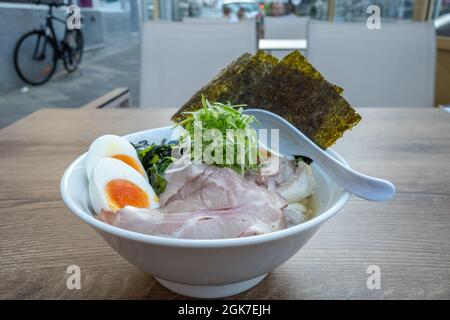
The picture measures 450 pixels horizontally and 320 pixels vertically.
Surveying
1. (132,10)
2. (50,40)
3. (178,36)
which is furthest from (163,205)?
(132,10)

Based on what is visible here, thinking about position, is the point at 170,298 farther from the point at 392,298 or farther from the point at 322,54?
the point at 322,54

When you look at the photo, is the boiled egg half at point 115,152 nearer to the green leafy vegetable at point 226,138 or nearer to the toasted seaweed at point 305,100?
the green leafy vegetable at point 226,138

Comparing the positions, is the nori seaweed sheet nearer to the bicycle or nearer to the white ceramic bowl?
the white ceramic bowl

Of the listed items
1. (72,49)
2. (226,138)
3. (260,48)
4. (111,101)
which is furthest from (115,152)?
(72,49)

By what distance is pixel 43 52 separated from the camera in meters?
5.50

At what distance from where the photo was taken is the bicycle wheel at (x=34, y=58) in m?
5.11

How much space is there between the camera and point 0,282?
508 millimetres

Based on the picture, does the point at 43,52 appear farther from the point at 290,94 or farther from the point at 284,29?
the point at 290,94

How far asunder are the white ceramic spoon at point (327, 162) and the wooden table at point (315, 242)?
12cm

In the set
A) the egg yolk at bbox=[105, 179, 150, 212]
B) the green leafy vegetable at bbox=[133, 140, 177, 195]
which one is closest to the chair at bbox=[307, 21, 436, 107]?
the green leafy vegetable at bbox=[133, 140, 177, 195]

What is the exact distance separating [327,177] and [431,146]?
61 cm

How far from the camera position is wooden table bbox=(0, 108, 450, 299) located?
0.50m

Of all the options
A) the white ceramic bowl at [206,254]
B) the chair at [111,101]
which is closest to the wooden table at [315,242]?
the white ceramic bowl at [206,254]

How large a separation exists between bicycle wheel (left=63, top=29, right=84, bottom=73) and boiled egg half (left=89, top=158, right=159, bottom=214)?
19.5 feet
